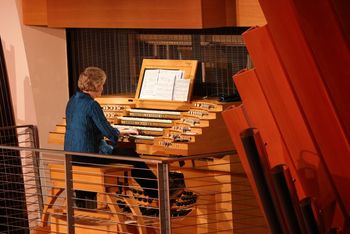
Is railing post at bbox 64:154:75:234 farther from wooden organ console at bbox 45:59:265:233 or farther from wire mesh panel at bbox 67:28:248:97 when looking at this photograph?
wire mesh panel at bbox 67:28:248:97

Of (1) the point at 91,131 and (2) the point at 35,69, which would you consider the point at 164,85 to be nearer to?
(1) the point at 91,131

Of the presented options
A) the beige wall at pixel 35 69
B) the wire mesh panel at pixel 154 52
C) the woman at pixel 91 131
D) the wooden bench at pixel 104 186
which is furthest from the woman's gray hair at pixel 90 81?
the beige wall at pixel 35 69

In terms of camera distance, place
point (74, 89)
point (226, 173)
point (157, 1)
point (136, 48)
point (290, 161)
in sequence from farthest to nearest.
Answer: point (74, 89) → point (136, 48) → point (157, 1) → point (226, 173) → point (290, 161)

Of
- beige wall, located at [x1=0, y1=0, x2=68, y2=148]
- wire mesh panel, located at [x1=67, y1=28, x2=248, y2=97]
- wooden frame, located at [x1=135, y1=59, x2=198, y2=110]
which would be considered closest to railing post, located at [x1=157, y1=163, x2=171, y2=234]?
wooden frame, located at [x1=135, y1=59, x2=198, y2=110]

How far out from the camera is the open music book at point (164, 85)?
25.8 ft

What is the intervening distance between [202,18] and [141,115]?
3.47 ft

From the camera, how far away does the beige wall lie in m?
8.95

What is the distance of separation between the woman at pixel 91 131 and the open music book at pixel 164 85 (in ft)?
1.56

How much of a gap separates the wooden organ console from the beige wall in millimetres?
1034

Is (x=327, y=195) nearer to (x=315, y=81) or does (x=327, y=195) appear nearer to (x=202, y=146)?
(x=315, y=81)

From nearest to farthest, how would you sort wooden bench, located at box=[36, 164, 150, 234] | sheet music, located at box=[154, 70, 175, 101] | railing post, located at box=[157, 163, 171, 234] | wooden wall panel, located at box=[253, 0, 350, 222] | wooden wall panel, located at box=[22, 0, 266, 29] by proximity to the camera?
1. wooden wall panel, located at box=[253, 0, 350, 222]
2. railing post, located at box=[157, 163, 171, 234]
3. wooden bench, located at box=[36, 164, 150, 234]
4. wooden wall panel, located at box=[22, 0, 266, 29]
5. sheet music, located at box=[154, 70, 175, 101]

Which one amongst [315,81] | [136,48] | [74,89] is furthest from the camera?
[74,89]

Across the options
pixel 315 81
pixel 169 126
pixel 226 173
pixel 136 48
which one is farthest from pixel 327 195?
pixel 136 48

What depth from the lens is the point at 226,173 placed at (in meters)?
7.24
